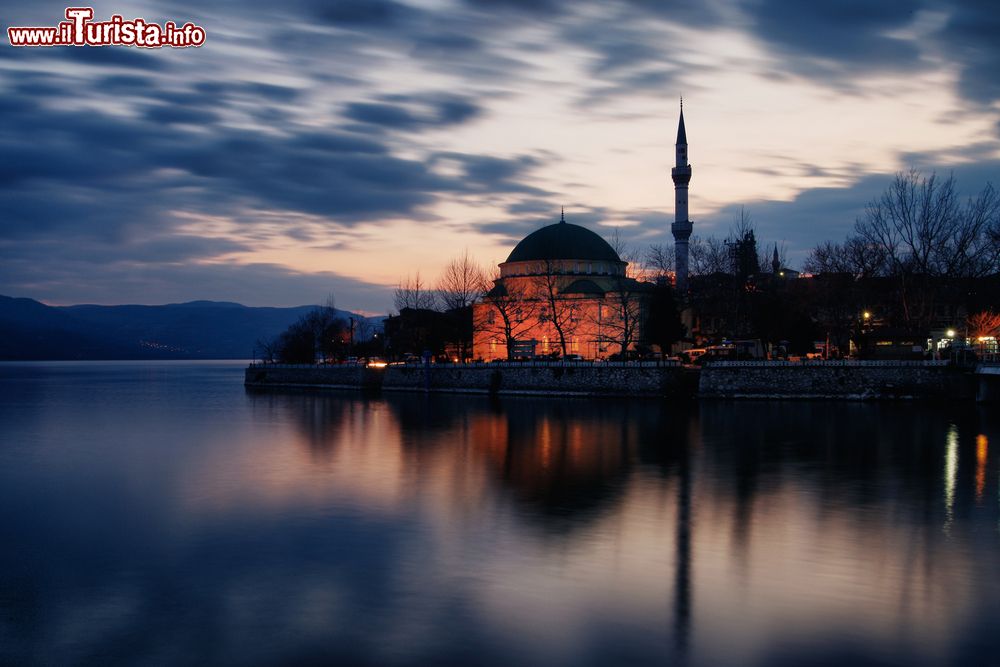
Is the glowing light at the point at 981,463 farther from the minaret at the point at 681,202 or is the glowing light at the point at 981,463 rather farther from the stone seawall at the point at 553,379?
the minaret at the point at 681,202

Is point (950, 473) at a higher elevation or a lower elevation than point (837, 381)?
lower

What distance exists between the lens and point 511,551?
14.4 m

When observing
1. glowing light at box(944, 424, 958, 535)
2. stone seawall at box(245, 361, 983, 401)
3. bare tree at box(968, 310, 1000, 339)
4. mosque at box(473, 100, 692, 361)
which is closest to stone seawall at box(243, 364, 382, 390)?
stone seawall at box(245, 361, 983, 401)

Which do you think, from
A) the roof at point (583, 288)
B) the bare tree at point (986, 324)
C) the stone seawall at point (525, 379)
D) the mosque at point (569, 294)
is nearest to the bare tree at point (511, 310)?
the mosque at point (569, 294)

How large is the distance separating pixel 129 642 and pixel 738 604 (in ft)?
24.4

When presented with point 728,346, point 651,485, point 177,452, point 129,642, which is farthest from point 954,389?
point 129,642

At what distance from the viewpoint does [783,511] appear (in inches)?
698

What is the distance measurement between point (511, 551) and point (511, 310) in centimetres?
5993

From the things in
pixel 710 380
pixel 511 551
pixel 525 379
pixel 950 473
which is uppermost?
pixel 710 380

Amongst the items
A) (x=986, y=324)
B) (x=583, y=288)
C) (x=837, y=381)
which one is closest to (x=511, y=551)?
(x=837, y=381)

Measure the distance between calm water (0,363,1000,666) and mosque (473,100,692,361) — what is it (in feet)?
140

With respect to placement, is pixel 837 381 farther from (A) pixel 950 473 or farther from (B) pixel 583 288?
(B) pixel 583 288

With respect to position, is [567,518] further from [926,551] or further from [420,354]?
[420,354]

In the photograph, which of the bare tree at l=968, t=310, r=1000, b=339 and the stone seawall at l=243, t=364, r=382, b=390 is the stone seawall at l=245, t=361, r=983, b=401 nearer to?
the stone seawall at l=243, t=364, r=382, b=390
